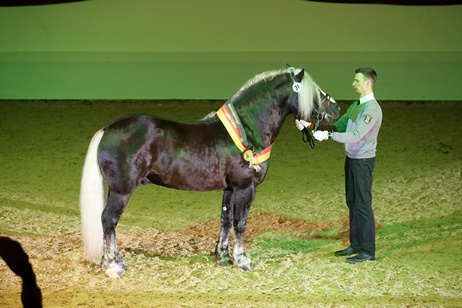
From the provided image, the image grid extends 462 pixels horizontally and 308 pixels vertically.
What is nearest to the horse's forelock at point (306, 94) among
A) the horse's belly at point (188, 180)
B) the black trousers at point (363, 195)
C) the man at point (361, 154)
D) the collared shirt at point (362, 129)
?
the man at point (361, 154)

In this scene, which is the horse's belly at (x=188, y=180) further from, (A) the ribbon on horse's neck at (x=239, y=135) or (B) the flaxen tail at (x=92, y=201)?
(B) the flaxen tail at (x=92, y=201)

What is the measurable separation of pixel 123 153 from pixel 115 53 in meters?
9.09

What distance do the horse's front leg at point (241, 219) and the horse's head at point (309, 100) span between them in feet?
2.61

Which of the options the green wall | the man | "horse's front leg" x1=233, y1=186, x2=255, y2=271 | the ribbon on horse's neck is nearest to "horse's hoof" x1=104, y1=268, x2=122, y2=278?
"horse's front leg" x1=233, y1=186, x2=255, y2=271

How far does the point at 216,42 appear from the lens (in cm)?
1471

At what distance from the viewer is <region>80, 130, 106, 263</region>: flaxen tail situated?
19.5 feet

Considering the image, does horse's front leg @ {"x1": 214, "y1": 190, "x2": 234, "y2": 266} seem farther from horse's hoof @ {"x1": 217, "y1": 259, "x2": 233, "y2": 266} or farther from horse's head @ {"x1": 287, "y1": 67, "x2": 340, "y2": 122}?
horse's head @ {"x1": 287, "y1": 67, "x2": 340, "y2": 122}

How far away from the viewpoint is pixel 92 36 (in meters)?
14.6

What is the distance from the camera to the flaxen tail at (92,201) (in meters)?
5.95

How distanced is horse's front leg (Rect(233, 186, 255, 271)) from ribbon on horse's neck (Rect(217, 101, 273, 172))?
245 mm

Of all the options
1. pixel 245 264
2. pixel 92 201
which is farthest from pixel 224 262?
pixel 92 201

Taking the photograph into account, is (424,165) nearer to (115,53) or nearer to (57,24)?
(115,53)

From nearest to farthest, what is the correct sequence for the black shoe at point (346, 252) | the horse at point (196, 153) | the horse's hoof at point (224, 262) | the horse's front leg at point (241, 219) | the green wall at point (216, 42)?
the horse at point (196, 153)
the horse's front leg at point (241, 219)
the horse's hoof at point (224, 262)
the black shoe at point (346, 252)
the green wall at point (216, 42)

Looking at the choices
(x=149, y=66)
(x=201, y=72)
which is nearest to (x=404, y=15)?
(x=201, y=72)
